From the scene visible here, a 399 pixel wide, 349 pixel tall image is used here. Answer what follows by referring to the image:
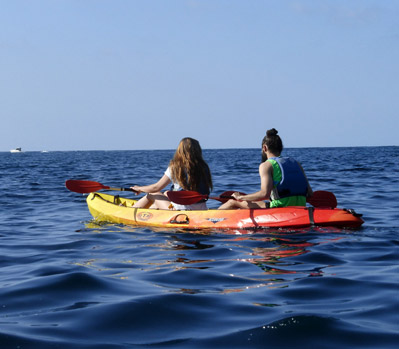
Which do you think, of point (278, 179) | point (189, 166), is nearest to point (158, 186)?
point (189, 166)

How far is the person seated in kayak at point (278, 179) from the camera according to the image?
26.0 feet

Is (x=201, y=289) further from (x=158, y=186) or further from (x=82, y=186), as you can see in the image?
(x=82, y=186)

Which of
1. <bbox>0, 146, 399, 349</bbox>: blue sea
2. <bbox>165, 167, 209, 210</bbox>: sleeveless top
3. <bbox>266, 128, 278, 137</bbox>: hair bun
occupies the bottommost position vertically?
<bbox>0, 146, 399, 349</bbox>: blue sea

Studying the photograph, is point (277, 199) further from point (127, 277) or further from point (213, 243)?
point (127, 277)

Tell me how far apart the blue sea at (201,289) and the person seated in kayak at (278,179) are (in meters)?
0.54

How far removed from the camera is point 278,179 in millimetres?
8031

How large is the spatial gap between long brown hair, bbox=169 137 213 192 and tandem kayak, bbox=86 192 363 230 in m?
0.46

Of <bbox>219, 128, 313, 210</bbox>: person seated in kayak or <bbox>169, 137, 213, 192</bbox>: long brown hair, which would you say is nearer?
<bbox>219, 128, 313, 210</bbox>: person seated in kayak

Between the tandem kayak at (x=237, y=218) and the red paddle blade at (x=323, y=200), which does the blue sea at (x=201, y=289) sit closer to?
the tandem kayak at (x=237, y=218)

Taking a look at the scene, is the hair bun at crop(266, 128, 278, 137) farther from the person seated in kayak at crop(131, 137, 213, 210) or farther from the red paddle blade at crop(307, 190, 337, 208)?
the red paddle blade at crop(307, 190, 337, 208)

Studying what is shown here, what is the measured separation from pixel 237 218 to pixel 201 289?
386cm

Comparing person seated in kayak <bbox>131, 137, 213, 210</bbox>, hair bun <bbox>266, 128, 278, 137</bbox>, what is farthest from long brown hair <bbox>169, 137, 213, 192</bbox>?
hair bun <bbox>266, 128, 278, 137</bbox>

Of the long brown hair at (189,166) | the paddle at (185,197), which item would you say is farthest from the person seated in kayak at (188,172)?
the paddle at (185,197)

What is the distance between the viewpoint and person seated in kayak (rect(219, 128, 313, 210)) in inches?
312
